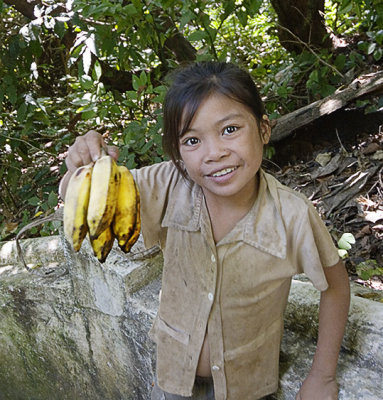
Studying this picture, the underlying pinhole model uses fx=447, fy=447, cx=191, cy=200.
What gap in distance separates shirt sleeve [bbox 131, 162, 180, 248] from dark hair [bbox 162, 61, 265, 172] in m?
0.14

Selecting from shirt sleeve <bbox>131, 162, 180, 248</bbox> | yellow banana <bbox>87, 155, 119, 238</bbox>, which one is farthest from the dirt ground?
yellow banana <bbox>87, 155, 119, 238</bbox>

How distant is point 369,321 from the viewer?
4.73ft

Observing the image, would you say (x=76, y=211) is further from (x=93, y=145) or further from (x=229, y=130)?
(x=229, y=130)

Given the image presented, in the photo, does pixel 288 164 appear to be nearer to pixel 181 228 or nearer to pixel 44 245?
pixel 44 245

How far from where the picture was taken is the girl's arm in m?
1.33

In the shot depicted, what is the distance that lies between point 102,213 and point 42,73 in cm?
416

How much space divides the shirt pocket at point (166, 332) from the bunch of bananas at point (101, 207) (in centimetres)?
50

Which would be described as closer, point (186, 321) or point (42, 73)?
point (186, 321)

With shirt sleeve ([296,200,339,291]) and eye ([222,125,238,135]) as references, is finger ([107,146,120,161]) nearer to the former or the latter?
eye ([222,125,238,135])

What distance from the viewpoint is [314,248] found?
1.25m

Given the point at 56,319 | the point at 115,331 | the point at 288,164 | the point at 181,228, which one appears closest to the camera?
the point at 181,228

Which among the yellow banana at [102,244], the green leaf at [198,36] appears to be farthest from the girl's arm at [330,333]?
the green leaf at [198,36]

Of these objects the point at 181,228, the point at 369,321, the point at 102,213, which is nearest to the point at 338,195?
the point at 369,321

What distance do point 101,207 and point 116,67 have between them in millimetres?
2924
